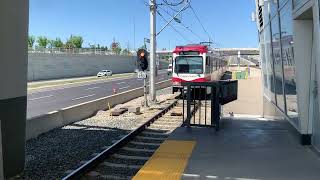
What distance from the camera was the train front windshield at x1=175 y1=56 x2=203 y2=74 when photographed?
29.7m

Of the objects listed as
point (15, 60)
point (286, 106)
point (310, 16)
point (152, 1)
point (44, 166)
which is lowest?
point (44, 166)

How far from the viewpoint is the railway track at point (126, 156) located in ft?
29.6

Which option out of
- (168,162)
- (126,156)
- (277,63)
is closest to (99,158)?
(126,156)

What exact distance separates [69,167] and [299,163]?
4.40 meters

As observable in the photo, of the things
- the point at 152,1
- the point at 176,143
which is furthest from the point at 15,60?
the point at 152,1

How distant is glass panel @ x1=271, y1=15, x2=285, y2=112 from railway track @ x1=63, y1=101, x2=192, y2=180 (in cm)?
345

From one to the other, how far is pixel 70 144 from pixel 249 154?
5.07 metres

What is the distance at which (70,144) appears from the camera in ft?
42.1

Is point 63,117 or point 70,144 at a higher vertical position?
point 63,117

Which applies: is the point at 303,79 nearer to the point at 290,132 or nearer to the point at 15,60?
the point at 290,132

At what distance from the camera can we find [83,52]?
321 ft

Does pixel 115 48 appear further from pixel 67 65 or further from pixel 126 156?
pixel 126 156

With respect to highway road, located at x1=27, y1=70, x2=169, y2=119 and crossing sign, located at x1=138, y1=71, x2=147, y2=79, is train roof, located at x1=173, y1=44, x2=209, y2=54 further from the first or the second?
highway road, located at x1=27, y1=70, x2=169, y2=119

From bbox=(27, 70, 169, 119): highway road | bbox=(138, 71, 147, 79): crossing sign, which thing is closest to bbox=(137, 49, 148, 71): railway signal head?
bbox=(138, 71, 147, 79): crossing sign
